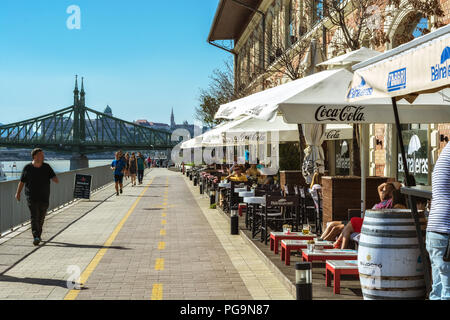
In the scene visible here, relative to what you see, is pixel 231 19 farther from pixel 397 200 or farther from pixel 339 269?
pixel 339 269

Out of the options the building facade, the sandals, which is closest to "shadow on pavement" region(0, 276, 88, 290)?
the sandals

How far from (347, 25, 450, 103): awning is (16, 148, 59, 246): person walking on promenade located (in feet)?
23.6

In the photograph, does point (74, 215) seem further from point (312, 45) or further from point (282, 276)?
point (282, 276)

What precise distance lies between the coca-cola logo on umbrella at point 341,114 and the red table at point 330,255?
6.42 ft

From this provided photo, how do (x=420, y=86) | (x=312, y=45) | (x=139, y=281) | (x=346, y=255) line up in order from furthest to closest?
(x=312, y=45) → (x=139, y=281) → (x=346, y=255) → (x=420, y=86)

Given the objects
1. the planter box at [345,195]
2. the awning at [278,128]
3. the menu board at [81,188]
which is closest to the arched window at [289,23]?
the menu board at [81,188]

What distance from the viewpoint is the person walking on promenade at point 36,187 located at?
11.3 m

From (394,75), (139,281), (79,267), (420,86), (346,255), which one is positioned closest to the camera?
(420,86)

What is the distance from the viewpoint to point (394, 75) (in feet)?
16.9

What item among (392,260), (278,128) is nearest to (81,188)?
(278,128)

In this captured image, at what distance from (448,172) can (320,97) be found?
3.88 meters

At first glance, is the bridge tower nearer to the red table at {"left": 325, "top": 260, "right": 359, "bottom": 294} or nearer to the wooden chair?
the wooden chair
